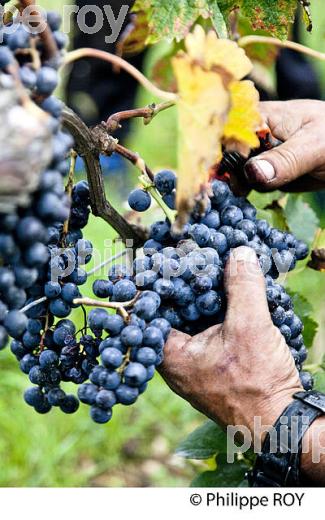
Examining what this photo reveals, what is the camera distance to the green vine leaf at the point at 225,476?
149 cm

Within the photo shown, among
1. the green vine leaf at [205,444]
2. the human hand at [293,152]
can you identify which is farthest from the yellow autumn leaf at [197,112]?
the green vine leaf at [205,444]

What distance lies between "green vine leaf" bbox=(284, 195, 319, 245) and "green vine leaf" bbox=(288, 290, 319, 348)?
138mm

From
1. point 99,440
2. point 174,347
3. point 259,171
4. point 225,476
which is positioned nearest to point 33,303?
point 174,347

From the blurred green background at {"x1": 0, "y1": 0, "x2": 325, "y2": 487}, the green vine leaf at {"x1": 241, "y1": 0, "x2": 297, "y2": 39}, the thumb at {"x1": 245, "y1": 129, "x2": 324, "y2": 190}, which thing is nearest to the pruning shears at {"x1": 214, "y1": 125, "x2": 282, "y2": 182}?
the thumb at {"x1": 245, "y1": 129, "x2": 324, "y2": 190}

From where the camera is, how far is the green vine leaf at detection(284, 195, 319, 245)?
1.58m

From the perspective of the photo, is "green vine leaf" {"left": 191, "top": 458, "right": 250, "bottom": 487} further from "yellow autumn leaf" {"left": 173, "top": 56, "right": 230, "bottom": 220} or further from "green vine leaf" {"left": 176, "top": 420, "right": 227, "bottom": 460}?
"yellow autumn leaf" {"left": 173, "top": 56, "right": 230, "bottom": 220}

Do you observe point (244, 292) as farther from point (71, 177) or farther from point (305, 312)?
point (305, 312)

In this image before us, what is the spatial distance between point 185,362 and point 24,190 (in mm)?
463

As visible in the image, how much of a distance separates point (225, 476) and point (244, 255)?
22.8 inches

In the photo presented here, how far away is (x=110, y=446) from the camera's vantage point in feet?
8.78

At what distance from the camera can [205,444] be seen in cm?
151

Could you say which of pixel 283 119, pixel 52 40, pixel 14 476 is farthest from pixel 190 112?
pixel 14 476
